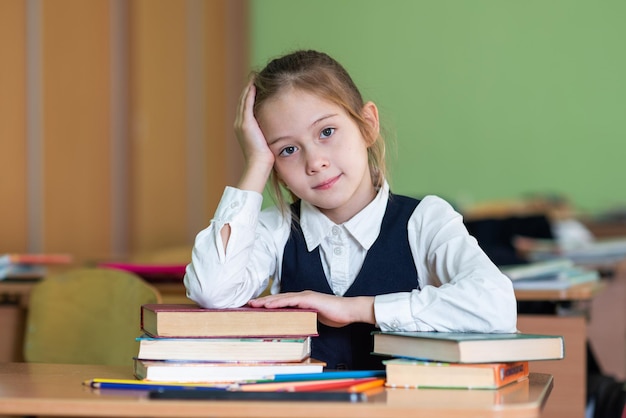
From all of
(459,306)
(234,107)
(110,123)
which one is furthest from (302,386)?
(234,107)

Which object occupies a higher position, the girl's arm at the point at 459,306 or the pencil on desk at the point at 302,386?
the girl's arm at the point at 459,306

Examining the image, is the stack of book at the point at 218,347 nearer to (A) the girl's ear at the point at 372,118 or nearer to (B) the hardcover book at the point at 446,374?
(B) the hardcover book at the point at 446,374

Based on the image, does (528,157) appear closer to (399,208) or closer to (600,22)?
A: (600,22)

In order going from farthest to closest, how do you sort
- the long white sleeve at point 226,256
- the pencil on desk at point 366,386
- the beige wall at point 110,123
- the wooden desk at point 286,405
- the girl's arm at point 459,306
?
the beige wall at point 110,123 < the long white sleeve at point 226,256 < the girl's arm at point 459,306 < the pencil on desk at point 366,386 < the wooden desk at point 286,405

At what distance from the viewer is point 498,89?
749 centimetres

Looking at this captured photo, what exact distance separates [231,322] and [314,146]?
425 mm

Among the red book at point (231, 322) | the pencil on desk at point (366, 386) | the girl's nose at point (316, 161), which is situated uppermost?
the girl's nose at point (316, 161)

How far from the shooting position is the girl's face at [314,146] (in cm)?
164

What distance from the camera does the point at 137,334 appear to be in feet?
6.49

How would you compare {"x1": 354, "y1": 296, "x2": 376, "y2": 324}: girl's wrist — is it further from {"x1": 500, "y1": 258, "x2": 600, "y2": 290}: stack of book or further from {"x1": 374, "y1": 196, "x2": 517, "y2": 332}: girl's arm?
{"x1": 500, "y1": 258, "x2": 600, "y2": 290}: stack of book

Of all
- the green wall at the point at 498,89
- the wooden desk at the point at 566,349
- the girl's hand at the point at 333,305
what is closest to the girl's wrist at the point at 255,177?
the girl's hand at the point at 333,305

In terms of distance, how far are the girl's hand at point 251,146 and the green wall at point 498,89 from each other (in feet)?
18.6

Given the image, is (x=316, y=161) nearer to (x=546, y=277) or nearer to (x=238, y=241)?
(x=238, y=241)

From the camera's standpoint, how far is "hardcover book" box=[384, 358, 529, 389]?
1.23 meters
